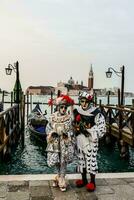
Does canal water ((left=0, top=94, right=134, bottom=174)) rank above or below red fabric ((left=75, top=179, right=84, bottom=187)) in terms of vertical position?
below

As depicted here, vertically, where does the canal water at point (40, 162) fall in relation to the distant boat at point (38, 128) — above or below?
below

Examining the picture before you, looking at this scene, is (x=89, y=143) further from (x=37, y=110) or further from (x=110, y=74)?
(x=37, y=110)

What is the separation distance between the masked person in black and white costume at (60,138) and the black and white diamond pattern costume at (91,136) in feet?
0.59

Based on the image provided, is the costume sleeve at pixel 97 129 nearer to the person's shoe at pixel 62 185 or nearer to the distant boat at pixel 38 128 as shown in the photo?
the person's shoe at pixel 62 185

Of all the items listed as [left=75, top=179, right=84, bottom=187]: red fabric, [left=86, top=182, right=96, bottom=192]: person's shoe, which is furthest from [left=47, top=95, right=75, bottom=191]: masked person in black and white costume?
[left=86, top=182, right=96, bottom=192]: person's shoe

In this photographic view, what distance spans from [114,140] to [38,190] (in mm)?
9624

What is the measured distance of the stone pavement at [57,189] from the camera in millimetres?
4941

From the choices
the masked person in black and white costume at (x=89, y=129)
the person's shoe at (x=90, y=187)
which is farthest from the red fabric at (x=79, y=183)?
the person's shoe at (x=90, y=187)

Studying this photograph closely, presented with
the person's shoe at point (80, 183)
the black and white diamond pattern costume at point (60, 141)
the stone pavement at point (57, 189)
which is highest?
the black and white diamond pattern costume at point (60, 141)

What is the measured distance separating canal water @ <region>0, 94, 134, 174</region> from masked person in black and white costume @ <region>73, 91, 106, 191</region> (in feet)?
12.4

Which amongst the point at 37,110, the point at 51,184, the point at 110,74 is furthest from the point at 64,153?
the point at 37,110

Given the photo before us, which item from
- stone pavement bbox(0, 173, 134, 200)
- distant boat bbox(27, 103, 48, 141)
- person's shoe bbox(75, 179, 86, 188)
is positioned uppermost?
person's shoe bbox(75, 179, 86, 188)

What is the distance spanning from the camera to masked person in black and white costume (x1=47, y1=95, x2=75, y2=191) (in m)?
5.33

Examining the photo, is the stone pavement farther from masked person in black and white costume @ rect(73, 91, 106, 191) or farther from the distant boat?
the distant boat
